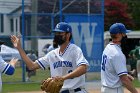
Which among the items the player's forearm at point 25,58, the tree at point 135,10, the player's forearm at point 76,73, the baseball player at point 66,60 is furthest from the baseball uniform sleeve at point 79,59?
the tree at point 135,10

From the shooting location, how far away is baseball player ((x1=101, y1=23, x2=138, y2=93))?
7.16 m

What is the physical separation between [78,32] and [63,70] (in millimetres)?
14429

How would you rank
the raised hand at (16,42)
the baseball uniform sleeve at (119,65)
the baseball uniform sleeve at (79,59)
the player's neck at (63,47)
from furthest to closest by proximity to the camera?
the raised hand at (16,42)
the player's neck at (63,47)
the baseball uniform sleeve at (119,65)
the baseball uniform sleeve at (79,59)

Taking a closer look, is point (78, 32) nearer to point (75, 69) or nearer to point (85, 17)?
point (85, 17)

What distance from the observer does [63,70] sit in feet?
23.8

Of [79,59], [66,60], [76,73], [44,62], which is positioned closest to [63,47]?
[66,60]

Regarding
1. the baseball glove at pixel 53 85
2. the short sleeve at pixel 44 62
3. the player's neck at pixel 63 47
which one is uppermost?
the player's neck at pixel 63 47

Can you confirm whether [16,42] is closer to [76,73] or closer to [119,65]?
[76,73]

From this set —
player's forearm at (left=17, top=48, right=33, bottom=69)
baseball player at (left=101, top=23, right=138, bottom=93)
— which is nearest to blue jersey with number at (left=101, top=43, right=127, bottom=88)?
baseball player at (left=101, top=23, right=138, bottom=93)

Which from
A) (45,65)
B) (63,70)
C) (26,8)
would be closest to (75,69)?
(63,70)

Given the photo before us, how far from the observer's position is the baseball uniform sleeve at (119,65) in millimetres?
7145

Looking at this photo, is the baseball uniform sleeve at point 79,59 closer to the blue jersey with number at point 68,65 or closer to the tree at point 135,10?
the blue jersey with number at point 68,65

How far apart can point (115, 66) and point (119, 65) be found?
7 cm

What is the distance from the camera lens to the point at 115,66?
7.21 meters
